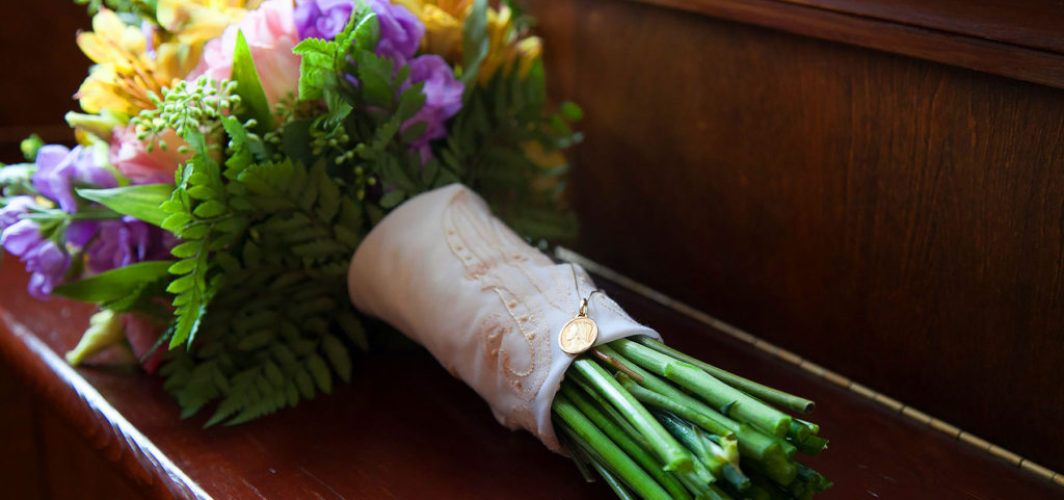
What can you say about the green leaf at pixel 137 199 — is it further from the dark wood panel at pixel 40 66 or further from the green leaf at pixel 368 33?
the dark wood panel at pixel 40 66

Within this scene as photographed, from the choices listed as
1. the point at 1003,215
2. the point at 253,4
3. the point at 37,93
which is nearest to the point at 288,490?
the point at 253,4

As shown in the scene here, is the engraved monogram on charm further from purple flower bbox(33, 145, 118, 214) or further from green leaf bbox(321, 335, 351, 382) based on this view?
purple flower bbox(33, 145, 118, 214)

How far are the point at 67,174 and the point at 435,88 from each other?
29cm

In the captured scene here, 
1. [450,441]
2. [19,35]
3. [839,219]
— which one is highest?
[19,35]

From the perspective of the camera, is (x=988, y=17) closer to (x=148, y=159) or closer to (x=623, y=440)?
(x=623, y=440)

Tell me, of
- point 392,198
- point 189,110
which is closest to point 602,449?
point 392,198

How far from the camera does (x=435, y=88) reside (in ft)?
2.39

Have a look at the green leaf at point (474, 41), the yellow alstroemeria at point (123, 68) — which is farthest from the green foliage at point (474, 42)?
the yellow alstroemeria at point (123, 68)

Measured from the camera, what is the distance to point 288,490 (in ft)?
2.13

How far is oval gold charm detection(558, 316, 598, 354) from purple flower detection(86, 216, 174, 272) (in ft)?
1.08

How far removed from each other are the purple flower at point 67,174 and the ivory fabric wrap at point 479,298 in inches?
8.1

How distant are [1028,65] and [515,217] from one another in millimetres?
425

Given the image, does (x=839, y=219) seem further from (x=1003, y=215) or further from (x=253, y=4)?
(x=253, y=4)

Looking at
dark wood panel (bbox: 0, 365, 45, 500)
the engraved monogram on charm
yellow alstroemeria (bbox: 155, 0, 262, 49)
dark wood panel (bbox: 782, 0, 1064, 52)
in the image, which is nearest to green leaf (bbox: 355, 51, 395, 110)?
yellow alstroemeria (bbox: 155, 0, 262, 49)
